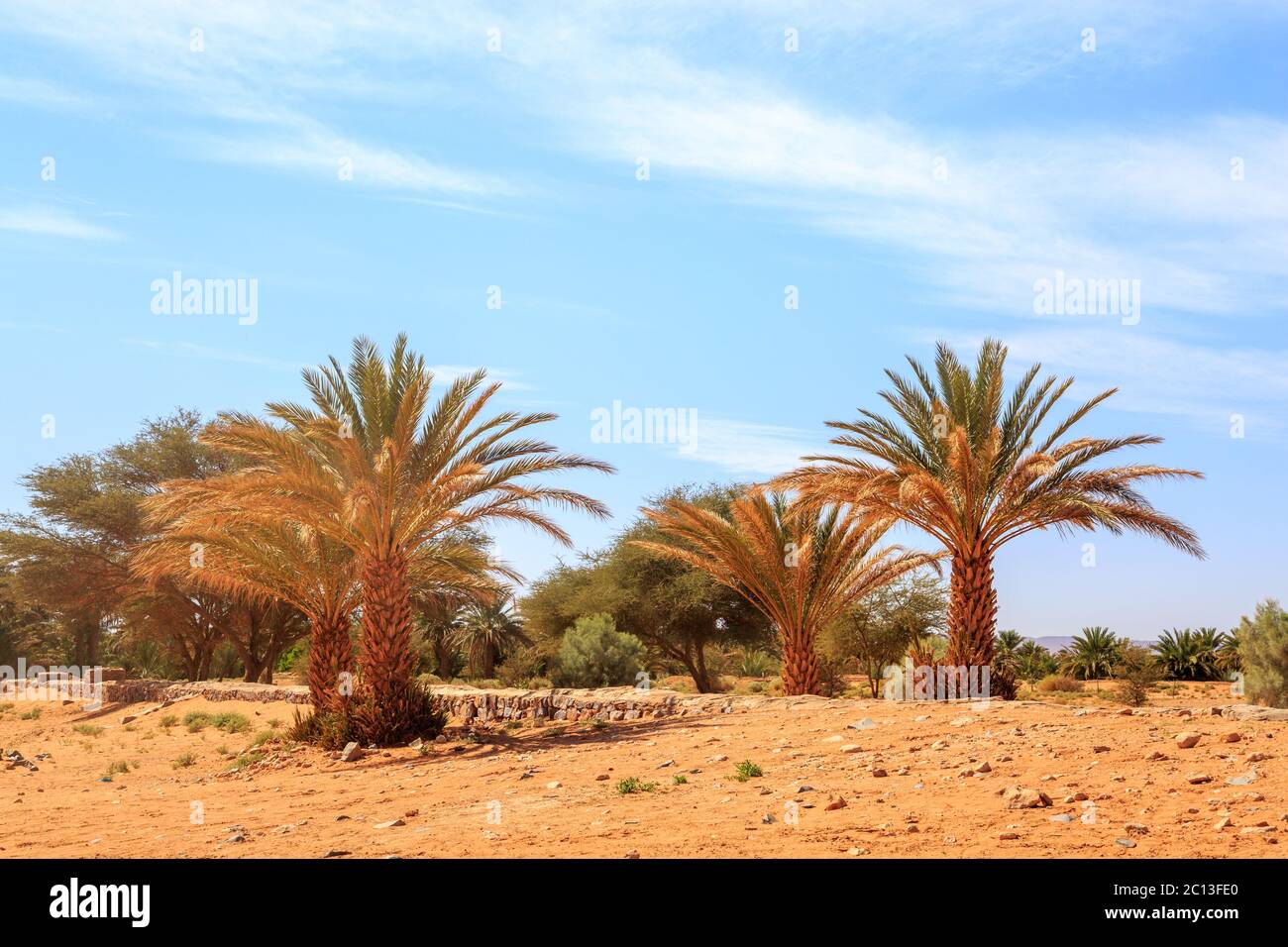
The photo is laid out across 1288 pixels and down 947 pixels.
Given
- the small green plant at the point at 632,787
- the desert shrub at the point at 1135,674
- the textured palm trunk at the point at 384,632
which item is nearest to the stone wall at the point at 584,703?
the textured palm trunk at the point at 384,632

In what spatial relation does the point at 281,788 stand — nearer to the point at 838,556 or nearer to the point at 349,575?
the point at 349,575

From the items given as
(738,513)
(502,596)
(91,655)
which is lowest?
(91,655)

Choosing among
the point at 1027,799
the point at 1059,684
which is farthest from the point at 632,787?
the point at 1059,684

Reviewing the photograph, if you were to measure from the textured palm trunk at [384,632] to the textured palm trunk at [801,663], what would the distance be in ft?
26.7

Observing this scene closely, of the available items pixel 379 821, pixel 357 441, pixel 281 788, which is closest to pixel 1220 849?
pixel 379 821

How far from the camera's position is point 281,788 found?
14883 millimetres

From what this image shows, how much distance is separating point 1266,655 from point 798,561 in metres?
11.7

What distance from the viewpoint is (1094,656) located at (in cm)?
A: 4097

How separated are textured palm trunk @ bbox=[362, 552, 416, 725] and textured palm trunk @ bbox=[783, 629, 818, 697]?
813 cm

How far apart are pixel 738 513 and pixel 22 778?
14.2 m

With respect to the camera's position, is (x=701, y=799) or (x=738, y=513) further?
(x=738, y=513)

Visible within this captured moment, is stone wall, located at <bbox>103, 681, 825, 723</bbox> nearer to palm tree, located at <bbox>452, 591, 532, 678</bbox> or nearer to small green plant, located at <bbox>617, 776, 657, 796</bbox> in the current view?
small green plant, located at <bbox>617, 776, 657, 796</bbox>

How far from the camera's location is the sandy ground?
28.6 feet

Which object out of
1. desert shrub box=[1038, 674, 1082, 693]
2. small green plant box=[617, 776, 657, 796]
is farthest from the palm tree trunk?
desert shrub box=[1038, 674, 1082, 693]
